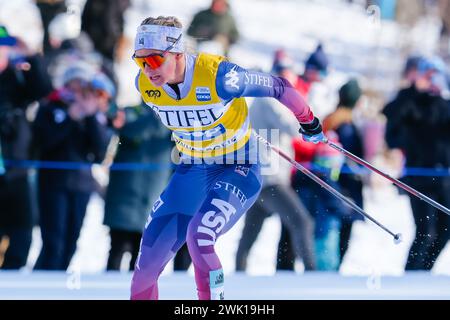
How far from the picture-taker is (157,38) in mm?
5488

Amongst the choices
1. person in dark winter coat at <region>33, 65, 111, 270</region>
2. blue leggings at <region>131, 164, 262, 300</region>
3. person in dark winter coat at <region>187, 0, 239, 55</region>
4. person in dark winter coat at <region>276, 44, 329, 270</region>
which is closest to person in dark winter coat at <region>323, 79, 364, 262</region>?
person in dark winter coat at <region>276, 44, 329, 270</region>

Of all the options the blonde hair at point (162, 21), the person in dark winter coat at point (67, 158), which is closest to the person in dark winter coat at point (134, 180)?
the person in dark winter coat at point (67, 158)

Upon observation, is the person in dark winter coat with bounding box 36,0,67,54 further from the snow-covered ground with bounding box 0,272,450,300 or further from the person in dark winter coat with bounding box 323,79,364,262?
the snow-covered ground with bounding box 0,272,450,300

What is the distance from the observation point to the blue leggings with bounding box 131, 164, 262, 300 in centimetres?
552

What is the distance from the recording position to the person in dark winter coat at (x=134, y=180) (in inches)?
296

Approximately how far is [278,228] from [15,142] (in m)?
2.65

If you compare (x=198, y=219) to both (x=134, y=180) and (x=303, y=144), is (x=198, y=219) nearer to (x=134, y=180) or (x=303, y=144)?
(x=134, y=180)

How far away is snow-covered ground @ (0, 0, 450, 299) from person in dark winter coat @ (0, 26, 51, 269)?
35 cm

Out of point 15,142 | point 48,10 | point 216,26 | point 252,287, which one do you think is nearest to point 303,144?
point 252,287

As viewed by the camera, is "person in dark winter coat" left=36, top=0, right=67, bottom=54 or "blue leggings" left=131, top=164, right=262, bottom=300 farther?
"person in dark winter coat" left=36, top=0, right=67, bottom=54

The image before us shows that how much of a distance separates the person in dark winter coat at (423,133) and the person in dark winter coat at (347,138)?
28 centimetres

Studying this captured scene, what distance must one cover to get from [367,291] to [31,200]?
2576 mm
